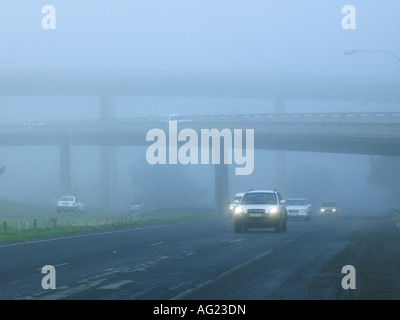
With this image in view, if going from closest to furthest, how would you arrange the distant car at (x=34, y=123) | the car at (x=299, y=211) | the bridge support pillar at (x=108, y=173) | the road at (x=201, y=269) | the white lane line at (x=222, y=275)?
1. the white lane line at (x=222, y=275)
2. the road at (x=201, y=269)
3. the car at (x=299, y=211)
4. the distant car at (x=34, y=123)
5. the bridge support pillar at (x=108, y=173)

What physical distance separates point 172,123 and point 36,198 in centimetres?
10597

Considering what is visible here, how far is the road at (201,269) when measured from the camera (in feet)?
48.1

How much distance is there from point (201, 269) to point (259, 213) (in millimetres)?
18353

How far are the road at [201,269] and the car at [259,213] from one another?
561 cm

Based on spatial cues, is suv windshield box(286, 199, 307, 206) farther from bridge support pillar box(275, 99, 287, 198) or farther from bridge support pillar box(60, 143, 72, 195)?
bridge support pillar box(275, 99, 287, 198)

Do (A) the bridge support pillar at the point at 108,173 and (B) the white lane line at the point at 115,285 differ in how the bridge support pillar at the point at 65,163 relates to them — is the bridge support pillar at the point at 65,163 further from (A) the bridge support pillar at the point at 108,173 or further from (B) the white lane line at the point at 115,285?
(B) the white lane line at the point at 115,285

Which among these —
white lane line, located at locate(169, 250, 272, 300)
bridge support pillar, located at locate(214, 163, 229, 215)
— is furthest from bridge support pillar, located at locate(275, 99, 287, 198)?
white lane line, located at locate(169, 250, 272, 300)

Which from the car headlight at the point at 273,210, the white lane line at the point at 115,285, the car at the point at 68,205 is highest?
the car headlight at the point at 273,210

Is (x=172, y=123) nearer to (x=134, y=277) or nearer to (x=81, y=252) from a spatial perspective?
(x=81, y=252)

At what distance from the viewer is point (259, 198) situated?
38719mm

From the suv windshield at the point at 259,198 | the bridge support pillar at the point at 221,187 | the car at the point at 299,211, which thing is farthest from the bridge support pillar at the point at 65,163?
the suv windshield at the point at 259,198

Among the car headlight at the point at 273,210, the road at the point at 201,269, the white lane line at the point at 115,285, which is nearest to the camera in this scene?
the road at the point at 201,269
